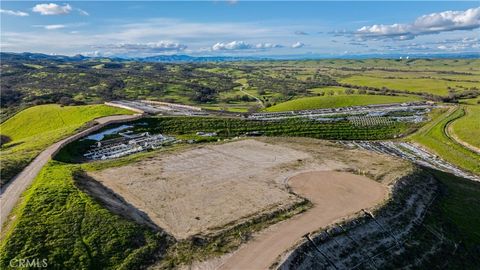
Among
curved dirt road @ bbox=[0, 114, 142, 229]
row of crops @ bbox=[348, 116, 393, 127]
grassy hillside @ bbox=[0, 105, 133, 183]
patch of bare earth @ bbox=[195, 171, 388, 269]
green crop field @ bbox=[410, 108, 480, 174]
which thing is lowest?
green crop field @ bbox=[410, 108, 480, 174]

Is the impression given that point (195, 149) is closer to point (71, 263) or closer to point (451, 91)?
point (71, 263)

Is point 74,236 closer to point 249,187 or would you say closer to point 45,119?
point 249,187

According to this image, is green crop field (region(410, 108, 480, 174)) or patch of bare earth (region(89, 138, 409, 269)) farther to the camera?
green crop field (region(410, 108, 480, 174))

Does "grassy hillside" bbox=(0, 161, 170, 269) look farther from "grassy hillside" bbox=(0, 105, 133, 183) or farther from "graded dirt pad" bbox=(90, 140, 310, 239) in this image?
"grassy hillside" bbox=(0, 105, 133, 183)

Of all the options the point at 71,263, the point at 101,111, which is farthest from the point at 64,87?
the point at 71,263

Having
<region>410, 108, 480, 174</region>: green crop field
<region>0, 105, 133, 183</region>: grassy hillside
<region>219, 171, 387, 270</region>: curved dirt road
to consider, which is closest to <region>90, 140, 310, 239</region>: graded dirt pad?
<region>219, 171, 387, 270</region>: curved dirt road
